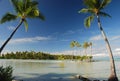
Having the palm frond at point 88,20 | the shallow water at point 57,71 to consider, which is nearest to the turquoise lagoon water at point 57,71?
the shallow water at point 57,71

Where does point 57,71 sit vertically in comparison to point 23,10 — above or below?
below

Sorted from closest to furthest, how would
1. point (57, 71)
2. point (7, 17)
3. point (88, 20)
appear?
point (7, 17)
point (88, 20)
point (57, 71)

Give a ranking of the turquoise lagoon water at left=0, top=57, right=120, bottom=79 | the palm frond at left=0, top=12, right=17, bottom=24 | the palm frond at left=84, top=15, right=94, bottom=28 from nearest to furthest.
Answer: the palm frond at left=0, top=12, right=17, bottom=24
the palm frond at left=84, top=15, right=94, bottom=28
the turquoise lagoon water at left=0, top=57, right=120, bottom=79

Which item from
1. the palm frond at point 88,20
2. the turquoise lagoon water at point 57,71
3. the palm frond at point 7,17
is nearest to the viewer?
the palm frond at point 7,17

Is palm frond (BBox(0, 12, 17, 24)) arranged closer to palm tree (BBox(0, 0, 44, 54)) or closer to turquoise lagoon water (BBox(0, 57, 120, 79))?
palm tree (BBox(0, 0, 44, 54))

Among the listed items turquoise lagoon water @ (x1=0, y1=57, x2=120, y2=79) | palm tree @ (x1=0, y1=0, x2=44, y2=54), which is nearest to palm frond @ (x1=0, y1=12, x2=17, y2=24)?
palm tree @ (x1=0, y1=0, x2=44, y2=54)

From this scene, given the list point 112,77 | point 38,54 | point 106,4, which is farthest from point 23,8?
point 38,54

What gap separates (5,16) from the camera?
2259 cm

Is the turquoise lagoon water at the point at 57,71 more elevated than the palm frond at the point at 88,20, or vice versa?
the palm frond at the point at 88,20

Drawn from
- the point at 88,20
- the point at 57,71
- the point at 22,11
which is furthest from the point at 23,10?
the point at 57,71

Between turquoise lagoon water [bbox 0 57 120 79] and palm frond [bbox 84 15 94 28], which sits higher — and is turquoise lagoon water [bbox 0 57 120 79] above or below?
below

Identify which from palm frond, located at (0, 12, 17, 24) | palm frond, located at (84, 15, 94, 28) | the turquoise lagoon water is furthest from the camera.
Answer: the turquoise lagoon water

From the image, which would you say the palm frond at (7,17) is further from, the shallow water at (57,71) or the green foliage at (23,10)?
the shallow water at (57,71)

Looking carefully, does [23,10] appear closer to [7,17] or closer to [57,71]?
[7,17]
